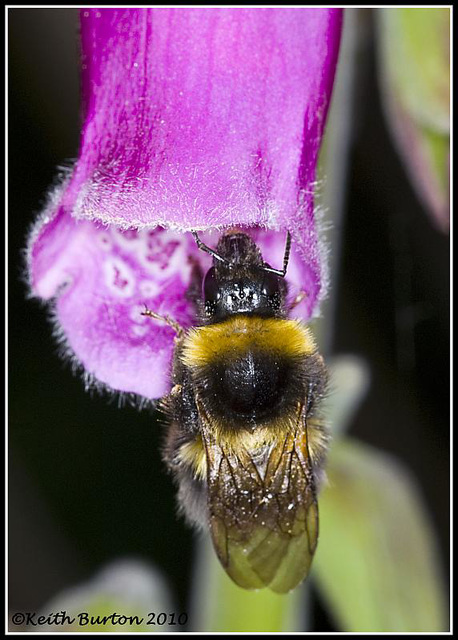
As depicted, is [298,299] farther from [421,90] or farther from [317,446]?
[421,90]

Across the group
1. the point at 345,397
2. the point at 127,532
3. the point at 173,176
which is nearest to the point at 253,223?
the point at 173,176

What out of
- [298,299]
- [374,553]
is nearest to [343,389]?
[374,553]

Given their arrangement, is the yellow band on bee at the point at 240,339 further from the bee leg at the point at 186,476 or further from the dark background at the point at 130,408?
the dark background at the point at 130,408

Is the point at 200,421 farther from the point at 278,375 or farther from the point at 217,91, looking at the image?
the point at 217,91

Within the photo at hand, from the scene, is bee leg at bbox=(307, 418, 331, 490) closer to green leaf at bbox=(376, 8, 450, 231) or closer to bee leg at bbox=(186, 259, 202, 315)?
bee leg at bbox=(186, 259, 202, 315)

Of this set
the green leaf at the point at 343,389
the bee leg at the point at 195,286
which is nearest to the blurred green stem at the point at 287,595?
the green leaf at the point at 343,389

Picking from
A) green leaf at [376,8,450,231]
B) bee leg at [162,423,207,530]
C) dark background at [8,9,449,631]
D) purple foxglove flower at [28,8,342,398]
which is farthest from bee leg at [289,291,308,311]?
dark background at [8,9,449,631]

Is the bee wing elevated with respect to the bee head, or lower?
lower
